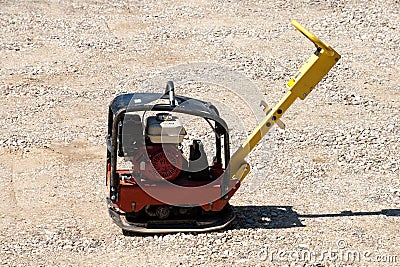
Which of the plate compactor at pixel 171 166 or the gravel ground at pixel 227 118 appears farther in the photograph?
the gravel ground at pixel 227 118

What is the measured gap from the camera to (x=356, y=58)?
→ 47.7 feet

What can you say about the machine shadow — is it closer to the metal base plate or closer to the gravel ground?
the gravel ground

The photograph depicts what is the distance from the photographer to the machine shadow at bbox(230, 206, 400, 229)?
8367 mm

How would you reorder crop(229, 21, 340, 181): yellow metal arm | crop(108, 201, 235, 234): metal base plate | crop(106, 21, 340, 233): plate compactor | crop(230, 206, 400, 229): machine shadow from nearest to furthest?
crop(229, 21, 340, 181): yellow metal arm < crop(106, 21, 340, 233): plate compactor < crop(108, 201, 235, 234): metal base plate < crop(230, 206, 400, 229): machine shadow

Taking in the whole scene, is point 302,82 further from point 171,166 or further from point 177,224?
point 177,224

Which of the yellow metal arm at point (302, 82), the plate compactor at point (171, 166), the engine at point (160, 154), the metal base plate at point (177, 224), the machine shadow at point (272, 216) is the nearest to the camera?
the yellow metal arm at point (302, 82)

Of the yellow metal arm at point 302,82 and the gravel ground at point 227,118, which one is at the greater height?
the yellow metal arm at point 302,82

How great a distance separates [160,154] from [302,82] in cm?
172

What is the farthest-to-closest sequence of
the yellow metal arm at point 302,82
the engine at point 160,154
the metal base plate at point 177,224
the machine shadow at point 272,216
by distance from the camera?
the machine shadow at point 272,216 < the metal base plate at point 177,224 < the engine at point 160,154 < the yellow metal arm at point 302,82

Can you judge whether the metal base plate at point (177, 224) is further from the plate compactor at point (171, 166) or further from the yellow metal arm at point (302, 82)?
the yellow metal arm at point (302, 82)

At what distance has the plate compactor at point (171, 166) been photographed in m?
7.77

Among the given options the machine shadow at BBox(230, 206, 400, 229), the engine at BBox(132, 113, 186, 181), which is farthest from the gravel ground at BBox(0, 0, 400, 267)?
the engine at BBox(132, 113, 186, 181)

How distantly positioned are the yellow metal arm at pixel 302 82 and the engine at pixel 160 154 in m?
0.69

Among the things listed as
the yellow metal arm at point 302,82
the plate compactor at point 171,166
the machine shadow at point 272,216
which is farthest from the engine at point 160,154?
the machine shadow at point 272,216
